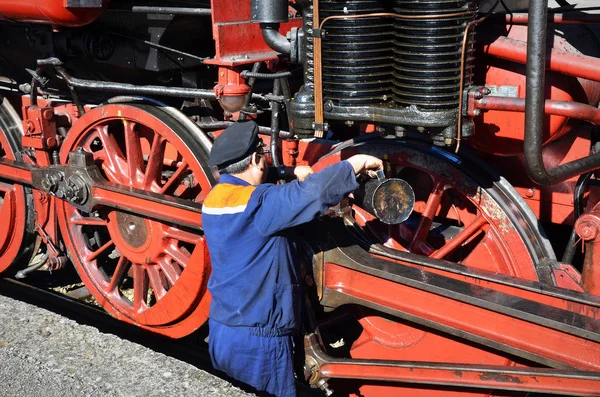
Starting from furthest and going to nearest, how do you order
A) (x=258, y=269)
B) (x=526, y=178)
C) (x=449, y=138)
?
(x=526, y=178)
(x=258, y=269)
(x=449, y=138)

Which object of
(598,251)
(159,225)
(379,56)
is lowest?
(159,225)

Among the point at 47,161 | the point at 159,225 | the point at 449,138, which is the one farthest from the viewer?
the point at 47,161

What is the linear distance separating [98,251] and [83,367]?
1.59m

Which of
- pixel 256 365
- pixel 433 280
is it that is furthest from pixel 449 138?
pixel 256 365

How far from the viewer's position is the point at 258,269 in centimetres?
304

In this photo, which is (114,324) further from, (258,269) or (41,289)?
(258,269)

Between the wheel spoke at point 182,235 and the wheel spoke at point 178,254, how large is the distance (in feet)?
0.32

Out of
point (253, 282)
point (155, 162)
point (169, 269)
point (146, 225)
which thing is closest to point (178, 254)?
point (169, 269)

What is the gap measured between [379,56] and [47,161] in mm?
2553

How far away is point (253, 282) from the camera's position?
3061mm

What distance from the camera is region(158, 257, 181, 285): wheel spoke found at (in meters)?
4.03

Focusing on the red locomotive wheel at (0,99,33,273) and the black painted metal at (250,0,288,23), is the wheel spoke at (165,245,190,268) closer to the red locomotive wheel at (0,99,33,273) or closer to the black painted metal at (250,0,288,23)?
the red locomotive wheel at (0,99,33,273)

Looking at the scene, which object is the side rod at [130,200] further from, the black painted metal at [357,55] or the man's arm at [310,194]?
the black painted metal at [357,55]

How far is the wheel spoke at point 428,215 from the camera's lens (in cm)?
327
